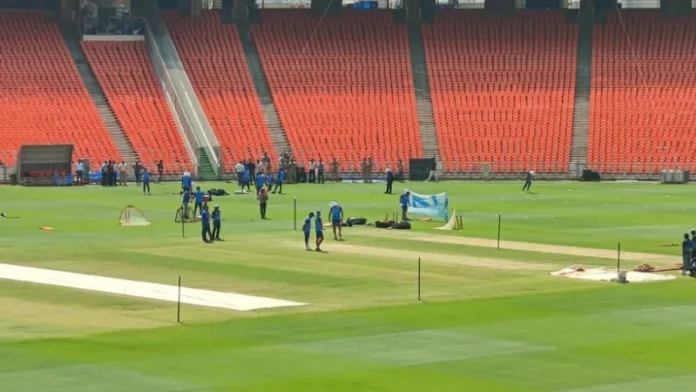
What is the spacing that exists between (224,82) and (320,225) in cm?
4848

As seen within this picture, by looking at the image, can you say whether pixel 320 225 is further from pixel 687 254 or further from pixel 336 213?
pixel 687 254

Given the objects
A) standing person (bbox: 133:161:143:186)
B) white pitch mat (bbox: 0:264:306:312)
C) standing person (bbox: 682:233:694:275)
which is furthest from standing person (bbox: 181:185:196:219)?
standing person (bbox: 133:161:143:186)

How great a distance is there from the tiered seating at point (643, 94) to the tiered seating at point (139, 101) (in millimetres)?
25173

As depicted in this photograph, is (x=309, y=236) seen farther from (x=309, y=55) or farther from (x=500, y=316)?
(x=309, y=55)

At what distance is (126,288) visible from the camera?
134ft

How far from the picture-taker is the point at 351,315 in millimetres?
36062

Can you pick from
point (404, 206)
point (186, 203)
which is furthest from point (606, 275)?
point (186, 203)

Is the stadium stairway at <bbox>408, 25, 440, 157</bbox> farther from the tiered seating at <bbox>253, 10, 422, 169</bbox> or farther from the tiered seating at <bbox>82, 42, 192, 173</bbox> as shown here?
the tiered seating at <bbox>82, 42, 192, 173</bbox>

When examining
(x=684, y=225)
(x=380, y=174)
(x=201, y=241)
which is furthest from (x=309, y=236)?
(x=380, y=174)

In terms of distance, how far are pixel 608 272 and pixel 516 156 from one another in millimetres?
49503

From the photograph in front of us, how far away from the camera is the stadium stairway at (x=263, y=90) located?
92875mm

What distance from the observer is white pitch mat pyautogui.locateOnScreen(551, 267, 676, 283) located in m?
43.1

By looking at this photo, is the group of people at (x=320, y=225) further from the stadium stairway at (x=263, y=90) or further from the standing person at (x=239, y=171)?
the stadium stairway at (x=263, y=90)

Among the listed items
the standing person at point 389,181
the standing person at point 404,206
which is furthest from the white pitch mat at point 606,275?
the standing person at point 389,181
